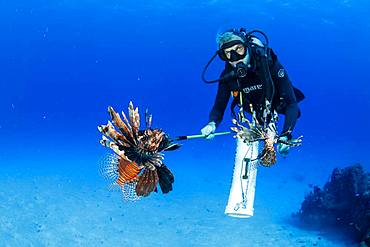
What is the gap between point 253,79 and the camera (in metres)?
5.77

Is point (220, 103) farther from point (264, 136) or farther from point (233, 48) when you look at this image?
point (264, 136)

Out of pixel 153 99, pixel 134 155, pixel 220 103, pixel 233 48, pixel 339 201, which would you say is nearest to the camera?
pixel 134 155

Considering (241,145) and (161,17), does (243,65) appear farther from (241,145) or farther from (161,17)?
(161,17)

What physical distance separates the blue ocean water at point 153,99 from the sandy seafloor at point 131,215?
7 centimetres

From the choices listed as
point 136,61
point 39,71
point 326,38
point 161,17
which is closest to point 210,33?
point 161,17

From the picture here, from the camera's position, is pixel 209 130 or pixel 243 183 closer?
pixel 243 183

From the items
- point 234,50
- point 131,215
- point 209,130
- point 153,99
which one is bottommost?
point 209,130

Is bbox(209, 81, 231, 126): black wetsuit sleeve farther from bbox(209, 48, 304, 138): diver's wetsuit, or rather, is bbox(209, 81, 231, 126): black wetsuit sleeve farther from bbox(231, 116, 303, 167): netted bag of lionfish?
bbox(231, 116, 303, 167): netted bag of lionfish

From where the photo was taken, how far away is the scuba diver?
17.9ft

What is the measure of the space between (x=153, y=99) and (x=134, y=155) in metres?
155

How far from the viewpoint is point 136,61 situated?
384ft

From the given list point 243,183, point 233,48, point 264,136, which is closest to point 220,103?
point 233,48

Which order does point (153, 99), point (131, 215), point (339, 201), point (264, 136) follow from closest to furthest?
point (264, 136)
point (339, 201)
point (131, 215)
point (153, 99)

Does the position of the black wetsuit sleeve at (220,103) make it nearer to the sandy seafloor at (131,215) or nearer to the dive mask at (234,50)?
the dive mask at (234,50)
